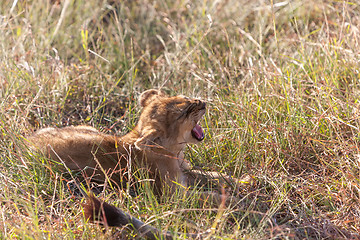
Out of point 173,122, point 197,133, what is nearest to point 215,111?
point 197,133

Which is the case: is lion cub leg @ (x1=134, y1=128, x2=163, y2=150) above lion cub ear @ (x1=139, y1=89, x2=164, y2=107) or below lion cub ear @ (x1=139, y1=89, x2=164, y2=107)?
below

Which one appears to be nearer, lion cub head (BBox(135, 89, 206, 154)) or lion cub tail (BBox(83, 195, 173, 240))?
lion cub tail (BBox(83, 195, 173, 240))

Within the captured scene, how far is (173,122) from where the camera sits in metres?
4.47

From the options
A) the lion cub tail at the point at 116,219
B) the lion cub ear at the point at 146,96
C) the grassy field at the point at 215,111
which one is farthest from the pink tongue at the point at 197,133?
the lion cub tail at the point at 116,219

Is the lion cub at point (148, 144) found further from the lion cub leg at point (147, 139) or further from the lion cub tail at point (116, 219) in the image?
the lion cub tail at point (116, 219)

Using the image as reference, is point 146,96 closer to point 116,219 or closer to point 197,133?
point 197,133

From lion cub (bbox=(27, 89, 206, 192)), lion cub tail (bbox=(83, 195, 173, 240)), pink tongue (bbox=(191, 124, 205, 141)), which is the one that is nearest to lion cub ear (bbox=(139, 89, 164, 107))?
lion cub (bbox=(27, 89, 206, 192))

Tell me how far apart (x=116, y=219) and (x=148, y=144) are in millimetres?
934

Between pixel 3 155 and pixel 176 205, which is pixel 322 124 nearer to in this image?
pixel 176 205

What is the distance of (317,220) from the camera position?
155 inches

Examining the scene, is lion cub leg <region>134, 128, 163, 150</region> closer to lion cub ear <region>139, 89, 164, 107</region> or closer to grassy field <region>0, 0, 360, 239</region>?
grassy field <region>0, 0, 360, 239</region>

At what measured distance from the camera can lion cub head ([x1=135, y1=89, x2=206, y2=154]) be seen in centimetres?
444

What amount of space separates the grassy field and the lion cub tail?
4.0 inches

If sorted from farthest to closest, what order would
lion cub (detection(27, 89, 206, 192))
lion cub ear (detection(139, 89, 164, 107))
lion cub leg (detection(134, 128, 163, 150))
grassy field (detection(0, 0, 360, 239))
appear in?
lion cub ear (detection(139, 89, 164, 107)) → lion cub (detection(27, 89, 206, 192)) → lion cub leg (detection(134, 128, 163, 150)) → grassy field (detection(0, 0, 360, 239))
